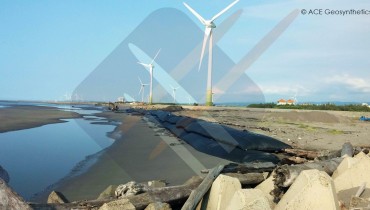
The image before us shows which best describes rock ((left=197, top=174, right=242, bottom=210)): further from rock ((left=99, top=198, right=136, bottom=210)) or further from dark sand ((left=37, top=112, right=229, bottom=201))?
dark sand ((left=37, top=112, right=229, bottom=201))

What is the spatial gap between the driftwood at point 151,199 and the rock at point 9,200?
81cm

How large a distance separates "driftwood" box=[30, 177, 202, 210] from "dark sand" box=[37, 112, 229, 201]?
2.12m

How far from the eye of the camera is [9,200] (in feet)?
11.8

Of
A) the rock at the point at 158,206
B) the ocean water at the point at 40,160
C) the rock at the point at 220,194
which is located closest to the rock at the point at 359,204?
the rock at the point at 220,194

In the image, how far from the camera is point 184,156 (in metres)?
12.5

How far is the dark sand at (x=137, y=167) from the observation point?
7980 mm

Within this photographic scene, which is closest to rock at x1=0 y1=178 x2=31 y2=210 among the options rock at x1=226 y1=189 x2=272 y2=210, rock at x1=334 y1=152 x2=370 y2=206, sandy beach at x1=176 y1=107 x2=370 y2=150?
rock at x1=226 y1=189 x2=272 y2=210

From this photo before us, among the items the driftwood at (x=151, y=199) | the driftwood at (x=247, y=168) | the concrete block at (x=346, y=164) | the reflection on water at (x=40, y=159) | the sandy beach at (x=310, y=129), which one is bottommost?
the reflection on water at (x=40, y=159)

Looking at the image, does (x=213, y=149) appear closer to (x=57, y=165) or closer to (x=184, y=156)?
(x=184, y=156)

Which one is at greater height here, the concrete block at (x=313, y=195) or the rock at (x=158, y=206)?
the concrete block at (x=313, y=195)

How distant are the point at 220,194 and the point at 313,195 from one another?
138 centimetres

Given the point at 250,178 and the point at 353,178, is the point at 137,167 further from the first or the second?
the point at 353,178

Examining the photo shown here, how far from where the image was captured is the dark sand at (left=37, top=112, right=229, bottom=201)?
798 cm

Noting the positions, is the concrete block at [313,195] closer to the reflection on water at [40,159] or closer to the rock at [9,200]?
the rock at [9,200]
